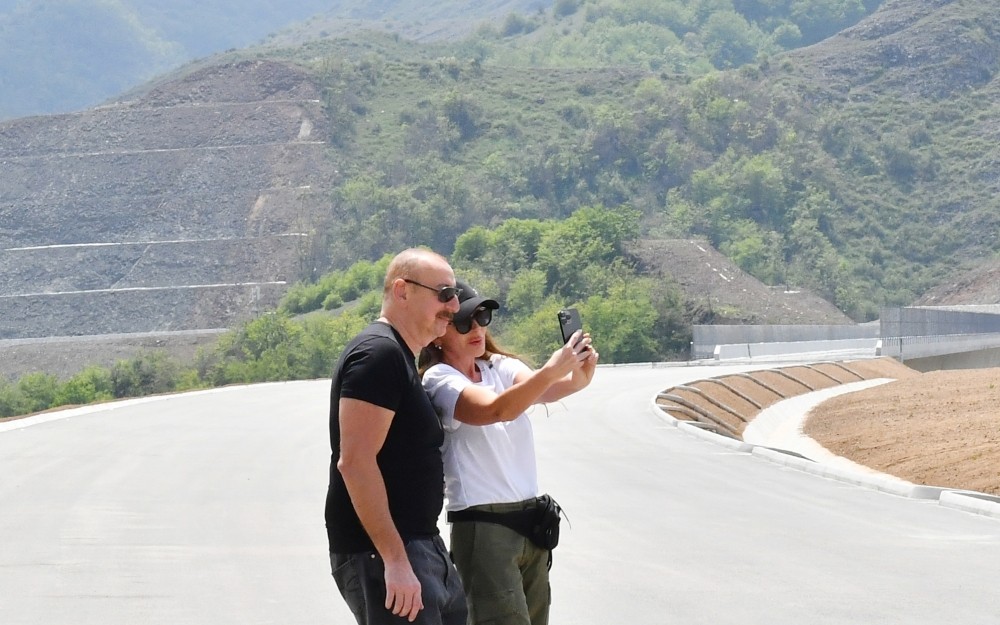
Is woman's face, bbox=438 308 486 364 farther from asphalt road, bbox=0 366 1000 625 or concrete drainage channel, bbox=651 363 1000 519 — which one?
concrete drainage channel, bbox=651 363 1000 519

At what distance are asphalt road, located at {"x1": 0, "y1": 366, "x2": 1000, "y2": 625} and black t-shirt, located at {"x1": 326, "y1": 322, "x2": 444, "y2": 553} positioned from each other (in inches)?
169

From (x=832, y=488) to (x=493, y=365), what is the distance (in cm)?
1263

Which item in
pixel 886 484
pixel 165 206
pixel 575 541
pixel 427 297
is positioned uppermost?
pixel 427 297

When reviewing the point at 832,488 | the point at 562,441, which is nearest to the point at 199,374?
the point at 562,441

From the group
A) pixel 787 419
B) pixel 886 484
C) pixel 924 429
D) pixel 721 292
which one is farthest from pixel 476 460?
pixel 721 292

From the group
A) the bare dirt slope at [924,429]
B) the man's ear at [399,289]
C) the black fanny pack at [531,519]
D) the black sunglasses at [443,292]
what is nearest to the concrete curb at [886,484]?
the bare dirt slope at [924,429]

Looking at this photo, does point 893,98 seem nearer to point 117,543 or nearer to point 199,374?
point 199,374

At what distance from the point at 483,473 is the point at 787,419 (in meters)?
32.4

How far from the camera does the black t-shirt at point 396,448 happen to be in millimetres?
5484

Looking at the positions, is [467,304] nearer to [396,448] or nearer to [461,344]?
[461,344]

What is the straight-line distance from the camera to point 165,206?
439 ft

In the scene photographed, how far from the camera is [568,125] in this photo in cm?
16525

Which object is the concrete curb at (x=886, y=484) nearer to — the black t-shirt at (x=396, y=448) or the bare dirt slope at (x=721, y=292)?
the black t-shirt at (x=396, y=448)

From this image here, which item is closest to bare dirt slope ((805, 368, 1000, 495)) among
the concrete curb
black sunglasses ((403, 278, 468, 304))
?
the concrete curb
